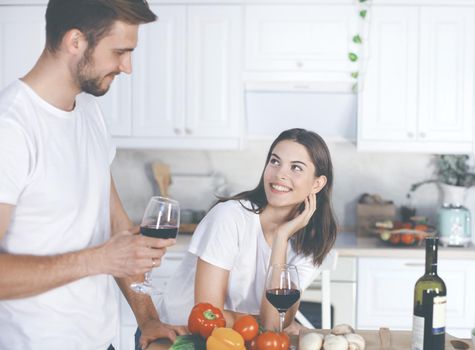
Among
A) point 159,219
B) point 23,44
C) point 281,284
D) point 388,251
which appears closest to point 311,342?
point 281,284

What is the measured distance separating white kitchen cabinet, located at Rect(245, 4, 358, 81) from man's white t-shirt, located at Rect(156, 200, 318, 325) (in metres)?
1.68

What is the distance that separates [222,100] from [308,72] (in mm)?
515

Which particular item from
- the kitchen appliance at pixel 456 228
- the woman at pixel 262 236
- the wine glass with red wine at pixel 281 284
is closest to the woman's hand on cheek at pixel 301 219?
the woman at pixel 262 236

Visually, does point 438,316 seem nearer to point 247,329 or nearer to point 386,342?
point 386,342

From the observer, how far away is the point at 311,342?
5.35 ft

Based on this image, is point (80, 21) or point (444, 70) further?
point (444, 70)

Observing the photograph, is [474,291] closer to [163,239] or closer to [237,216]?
[237,216]

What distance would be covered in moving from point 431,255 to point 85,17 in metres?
1.03

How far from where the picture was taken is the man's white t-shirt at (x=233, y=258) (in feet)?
7.09

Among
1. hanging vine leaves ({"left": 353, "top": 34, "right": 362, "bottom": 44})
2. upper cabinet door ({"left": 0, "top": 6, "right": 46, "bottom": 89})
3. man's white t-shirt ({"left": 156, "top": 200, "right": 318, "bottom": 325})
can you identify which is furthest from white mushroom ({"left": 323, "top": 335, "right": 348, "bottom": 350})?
upper cabinet door ({"left": 0, "top": 6, "right": 46, "bottom": 89})

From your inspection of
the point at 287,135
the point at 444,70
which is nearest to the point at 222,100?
the point at 444,70

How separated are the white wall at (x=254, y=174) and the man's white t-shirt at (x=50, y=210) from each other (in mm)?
2414

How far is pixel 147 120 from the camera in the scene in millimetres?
3877

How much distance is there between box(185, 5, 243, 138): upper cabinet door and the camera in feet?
12.5
